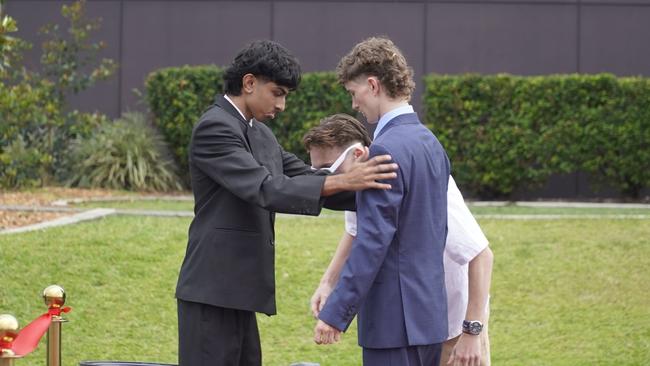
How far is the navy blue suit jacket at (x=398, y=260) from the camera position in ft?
12.7

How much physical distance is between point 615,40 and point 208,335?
14.2 meters

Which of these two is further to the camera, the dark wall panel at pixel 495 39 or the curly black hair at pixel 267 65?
the dark wall panel at pixel 495 39

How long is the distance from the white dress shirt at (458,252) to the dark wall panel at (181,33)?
44.0 ft

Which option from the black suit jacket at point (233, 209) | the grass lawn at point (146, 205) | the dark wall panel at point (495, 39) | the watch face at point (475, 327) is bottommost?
the watch face at point (475, 327)

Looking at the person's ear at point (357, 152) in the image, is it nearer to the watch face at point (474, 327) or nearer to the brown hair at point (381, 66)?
the brown hair at point (381, 66)

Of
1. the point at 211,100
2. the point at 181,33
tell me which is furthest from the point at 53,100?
the point at 181,33

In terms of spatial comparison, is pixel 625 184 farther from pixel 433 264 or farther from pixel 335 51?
pixel 433 264

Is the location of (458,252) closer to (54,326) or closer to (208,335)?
(208,335)

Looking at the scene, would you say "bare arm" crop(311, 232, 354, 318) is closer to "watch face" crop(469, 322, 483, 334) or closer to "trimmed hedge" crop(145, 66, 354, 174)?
"watch face" crop(469, 322, 483, 334)

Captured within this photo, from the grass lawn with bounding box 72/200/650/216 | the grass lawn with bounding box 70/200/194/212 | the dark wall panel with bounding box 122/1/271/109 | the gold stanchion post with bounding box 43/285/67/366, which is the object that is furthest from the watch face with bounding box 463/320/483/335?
the dark wall panel with bounding box 122/1/271/109

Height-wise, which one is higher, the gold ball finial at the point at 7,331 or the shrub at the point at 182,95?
the shrub at the point at 182,95

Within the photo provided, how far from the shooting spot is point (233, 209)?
4340 millimetres

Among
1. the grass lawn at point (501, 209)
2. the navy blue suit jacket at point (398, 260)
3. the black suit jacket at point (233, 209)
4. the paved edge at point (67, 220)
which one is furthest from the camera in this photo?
the grass lawn at point (501, 209)

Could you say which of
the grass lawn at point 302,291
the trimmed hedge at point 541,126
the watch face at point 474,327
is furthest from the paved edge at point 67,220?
the watch face at point 474,327
